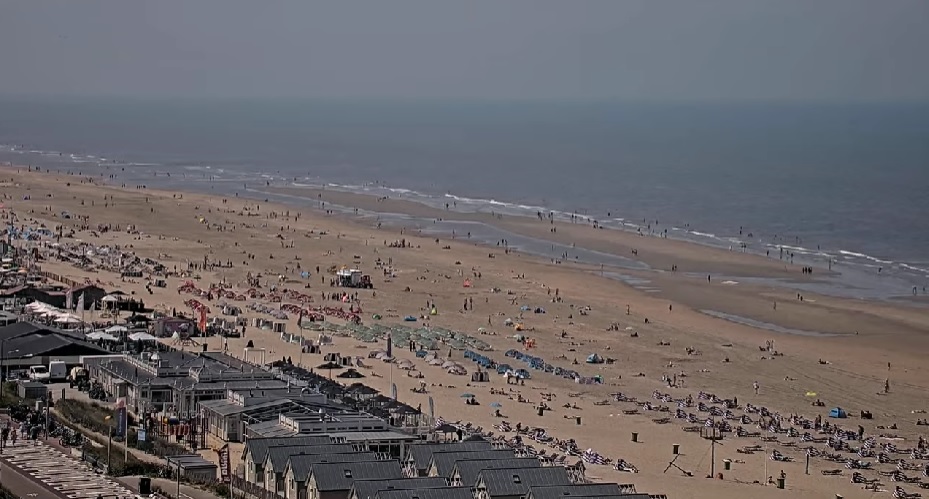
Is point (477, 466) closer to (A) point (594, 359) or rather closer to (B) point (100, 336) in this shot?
(B) point (100, 336)

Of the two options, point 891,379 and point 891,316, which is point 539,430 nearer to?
point 891,379

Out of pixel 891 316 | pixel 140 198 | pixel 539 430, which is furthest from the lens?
pixel 140 198

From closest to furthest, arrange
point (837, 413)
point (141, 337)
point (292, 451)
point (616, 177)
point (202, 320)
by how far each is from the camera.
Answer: point (292, 451) < point (837, 413) < point (141, 337) < point (202, 320) < point (616, 177)

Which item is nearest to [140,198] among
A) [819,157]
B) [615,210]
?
[615,210]

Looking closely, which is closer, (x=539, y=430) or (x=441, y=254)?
(x=539, y=430)

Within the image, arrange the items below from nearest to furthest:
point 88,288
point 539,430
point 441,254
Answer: point 539,430
point 88,288
point 441,254

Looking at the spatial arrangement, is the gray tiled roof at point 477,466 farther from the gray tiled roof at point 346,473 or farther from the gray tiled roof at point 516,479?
the gray tiled roof at point 346,473

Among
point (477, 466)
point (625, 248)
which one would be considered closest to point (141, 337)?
point (477, 466)
